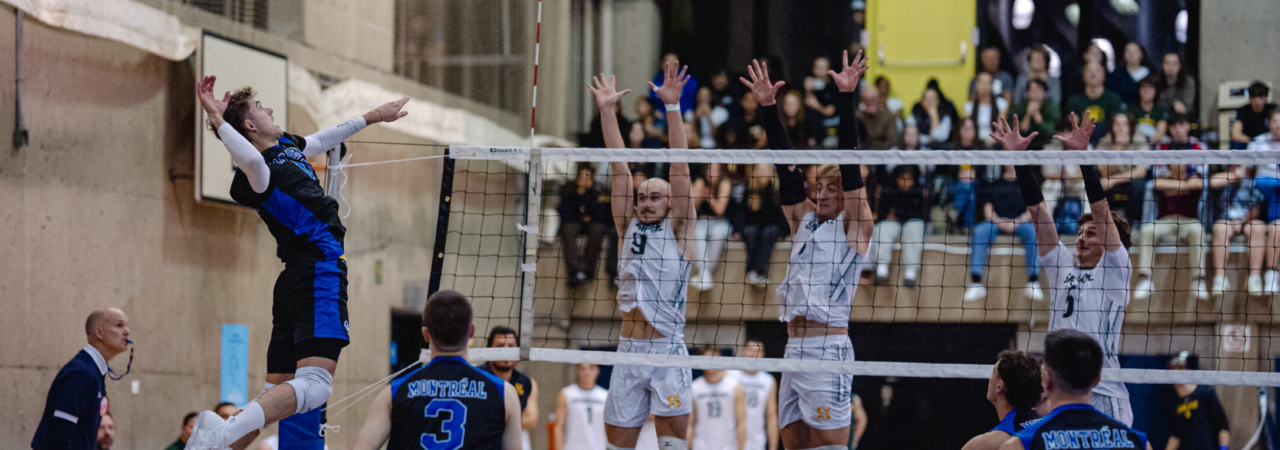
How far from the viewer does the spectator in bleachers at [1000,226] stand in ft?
45.1

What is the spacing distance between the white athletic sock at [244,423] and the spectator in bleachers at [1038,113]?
11295 millimetres

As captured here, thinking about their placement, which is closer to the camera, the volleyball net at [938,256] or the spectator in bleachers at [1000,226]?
the volleyball net at [938,256]

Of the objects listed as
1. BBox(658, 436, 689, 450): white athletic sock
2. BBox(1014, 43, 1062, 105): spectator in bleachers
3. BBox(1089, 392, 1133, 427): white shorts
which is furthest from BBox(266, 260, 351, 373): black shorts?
BBox(1014, 43, 1062, 105): spectator in bleachers

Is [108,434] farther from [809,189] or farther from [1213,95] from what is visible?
[1213,95]

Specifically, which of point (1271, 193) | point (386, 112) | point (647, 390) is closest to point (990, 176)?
point (1271, 193)

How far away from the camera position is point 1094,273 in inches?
287

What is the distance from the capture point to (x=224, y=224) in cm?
1217

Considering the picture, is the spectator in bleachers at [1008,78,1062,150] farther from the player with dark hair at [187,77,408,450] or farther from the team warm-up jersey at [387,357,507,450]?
the team warm-up jersey at [387,357,507,450]

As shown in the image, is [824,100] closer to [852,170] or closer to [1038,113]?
[1038,113]

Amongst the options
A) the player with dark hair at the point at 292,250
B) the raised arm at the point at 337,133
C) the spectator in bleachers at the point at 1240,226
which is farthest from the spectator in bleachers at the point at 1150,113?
the player with dark hair at the point at 292,250

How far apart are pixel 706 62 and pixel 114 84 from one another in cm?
1129

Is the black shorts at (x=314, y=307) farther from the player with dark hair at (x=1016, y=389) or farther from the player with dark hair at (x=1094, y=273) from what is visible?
the player with dark hair at (x=1094, y=273)

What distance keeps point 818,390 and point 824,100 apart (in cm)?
963

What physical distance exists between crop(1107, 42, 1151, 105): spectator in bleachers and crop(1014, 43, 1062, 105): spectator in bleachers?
70 cm
